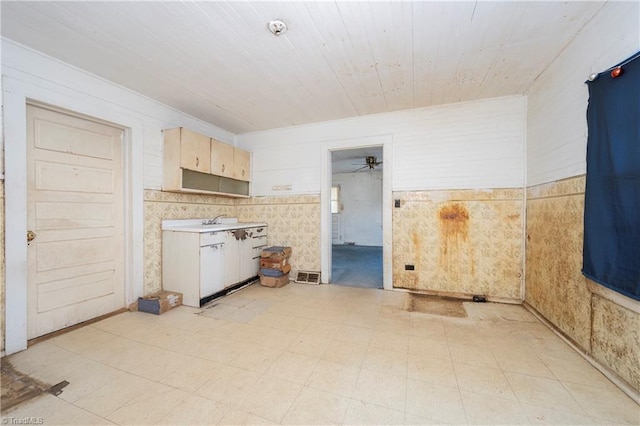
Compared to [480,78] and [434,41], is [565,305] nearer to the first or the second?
[480,78]

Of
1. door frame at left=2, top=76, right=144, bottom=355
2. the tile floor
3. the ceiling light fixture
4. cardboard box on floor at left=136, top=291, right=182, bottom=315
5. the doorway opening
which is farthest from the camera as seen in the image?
the doorway opening

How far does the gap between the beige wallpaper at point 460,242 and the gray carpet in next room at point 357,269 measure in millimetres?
695

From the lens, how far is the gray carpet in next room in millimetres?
4352

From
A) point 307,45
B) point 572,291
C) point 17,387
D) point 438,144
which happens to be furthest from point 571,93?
point 17,387

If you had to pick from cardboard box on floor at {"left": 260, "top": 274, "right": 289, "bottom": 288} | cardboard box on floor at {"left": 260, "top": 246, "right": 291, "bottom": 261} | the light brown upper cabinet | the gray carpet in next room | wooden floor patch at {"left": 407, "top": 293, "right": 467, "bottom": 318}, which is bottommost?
the gray carpet in next room

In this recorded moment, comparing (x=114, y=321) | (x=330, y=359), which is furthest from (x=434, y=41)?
(x=114, y=321)

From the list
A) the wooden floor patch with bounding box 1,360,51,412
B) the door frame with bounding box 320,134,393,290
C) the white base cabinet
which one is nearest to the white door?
the white base cabinet

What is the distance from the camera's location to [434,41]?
2.28m

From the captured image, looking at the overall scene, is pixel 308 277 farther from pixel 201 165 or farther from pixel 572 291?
pixel 572 291

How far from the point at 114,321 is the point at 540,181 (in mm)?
5202

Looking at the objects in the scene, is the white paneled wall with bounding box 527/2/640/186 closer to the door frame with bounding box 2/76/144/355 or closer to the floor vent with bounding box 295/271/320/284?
the floor vent with bounding box 295/271/320/284

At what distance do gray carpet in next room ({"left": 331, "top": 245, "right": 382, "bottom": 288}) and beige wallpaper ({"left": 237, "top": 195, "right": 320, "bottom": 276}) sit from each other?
2.23 ft

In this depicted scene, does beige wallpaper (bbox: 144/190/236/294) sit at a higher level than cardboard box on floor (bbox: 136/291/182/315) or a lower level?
higher

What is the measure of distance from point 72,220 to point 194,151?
1.60m
